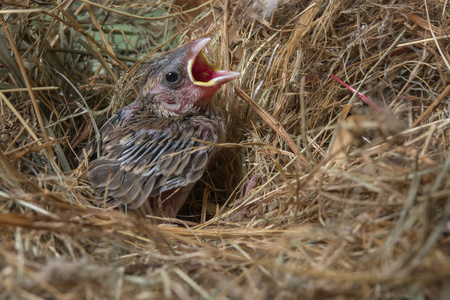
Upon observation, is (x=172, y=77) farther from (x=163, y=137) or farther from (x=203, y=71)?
(x=163, y=137)

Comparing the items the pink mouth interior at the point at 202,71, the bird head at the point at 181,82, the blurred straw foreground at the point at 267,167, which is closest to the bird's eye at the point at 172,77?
the bird head at the point at 181,82

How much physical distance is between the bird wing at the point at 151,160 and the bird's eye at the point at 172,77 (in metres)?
0.21

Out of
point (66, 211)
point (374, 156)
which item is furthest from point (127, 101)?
point (374, 156)

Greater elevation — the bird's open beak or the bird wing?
the bird's open beak

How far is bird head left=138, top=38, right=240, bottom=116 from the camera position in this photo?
6.12 ft

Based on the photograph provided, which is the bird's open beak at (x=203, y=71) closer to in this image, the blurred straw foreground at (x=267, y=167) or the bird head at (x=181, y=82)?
the bird head at (x=181, y=82)

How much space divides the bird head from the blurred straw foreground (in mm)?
181

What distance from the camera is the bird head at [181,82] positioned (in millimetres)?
1864

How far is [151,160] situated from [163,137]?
0.42 ft

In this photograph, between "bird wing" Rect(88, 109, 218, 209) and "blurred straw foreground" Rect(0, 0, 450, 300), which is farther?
"bird wing" Rect(88, 109, 218, 209)

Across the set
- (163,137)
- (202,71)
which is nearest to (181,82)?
(202,71)

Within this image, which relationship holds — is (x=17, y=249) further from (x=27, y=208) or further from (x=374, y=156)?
(x=374, y=156)

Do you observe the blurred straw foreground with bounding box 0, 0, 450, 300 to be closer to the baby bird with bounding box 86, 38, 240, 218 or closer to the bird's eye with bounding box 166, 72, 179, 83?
the baby bird with bounding box 86, 38, 240, 218

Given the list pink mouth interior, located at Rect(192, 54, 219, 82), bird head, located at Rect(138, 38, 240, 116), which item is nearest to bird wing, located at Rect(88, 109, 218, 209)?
bird head, located at Rect(138, 38, 240, 116)
